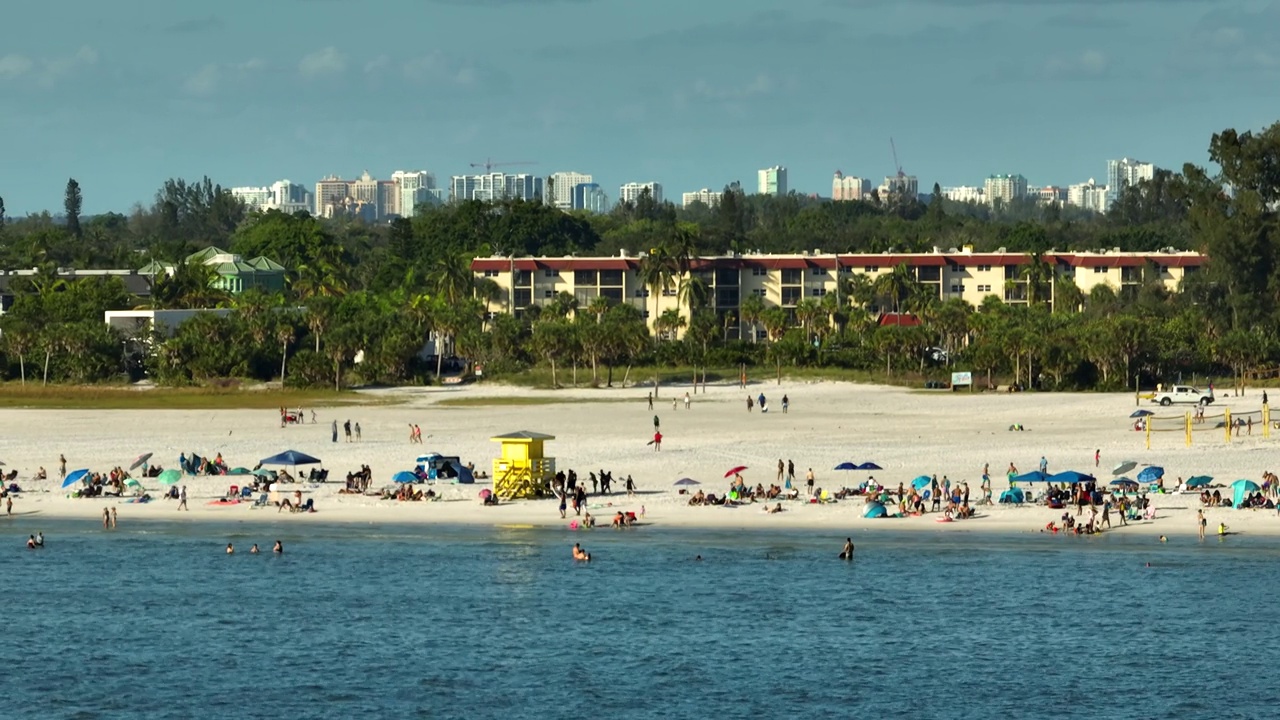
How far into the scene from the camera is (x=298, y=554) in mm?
60688

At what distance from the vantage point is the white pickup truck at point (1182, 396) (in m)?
98.8

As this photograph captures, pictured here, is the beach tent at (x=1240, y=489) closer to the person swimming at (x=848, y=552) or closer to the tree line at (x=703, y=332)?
the person swimming at (x=848, y=552)

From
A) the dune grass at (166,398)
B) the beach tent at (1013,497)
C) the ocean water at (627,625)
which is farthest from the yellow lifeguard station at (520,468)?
the dune grass at (166,398)

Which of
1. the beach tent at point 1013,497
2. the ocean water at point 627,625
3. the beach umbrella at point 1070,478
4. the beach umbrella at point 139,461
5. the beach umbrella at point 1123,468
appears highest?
the beach umbrella at point 139,461

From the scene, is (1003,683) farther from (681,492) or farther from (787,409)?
(787,409)

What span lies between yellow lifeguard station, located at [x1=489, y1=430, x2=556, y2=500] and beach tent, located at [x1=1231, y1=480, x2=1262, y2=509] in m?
24.4

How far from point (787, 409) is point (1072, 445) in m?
21.9

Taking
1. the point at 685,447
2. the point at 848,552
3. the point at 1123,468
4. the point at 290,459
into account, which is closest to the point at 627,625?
the point at 848,552

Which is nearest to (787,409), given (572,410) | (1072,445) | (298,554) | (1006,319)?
(572,410)

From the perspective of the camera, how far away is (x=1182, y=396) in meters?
100

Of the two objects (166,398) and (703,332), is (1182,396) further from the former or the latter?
(166,398)

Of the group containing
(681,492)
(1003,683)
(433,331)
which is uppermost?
(433,331)

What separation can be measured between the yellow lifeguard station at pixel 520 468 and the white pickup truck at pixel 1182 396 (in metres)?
45.0

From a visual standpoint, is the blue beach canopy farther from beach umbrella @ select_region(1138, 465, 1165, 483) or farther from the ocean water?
beach umbrella @ select_region(1138, 465, 1165, 483)
